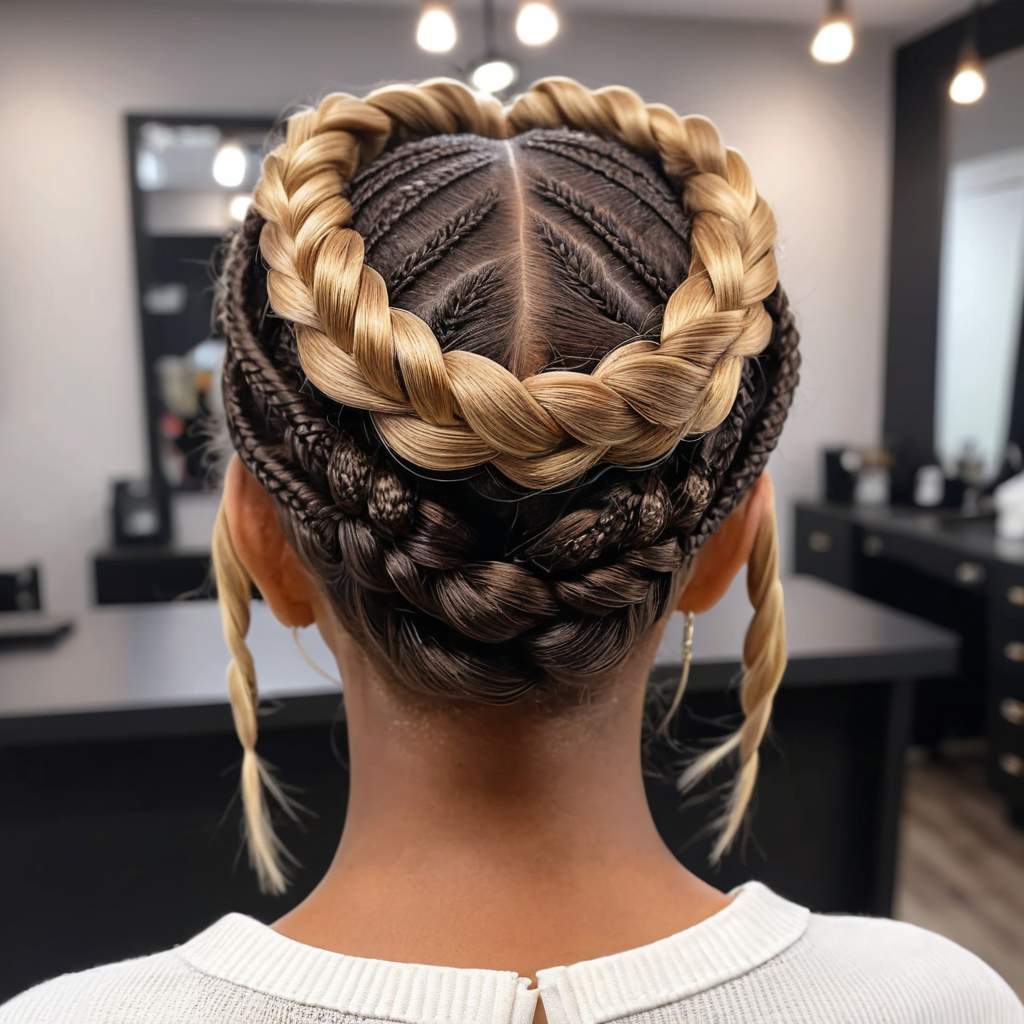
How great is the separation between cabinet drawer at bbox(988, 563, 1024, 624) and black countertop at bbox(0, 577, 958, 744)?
1232 mm

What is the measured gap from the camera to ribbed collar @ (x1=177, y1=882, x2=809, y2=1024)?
1.81 ft

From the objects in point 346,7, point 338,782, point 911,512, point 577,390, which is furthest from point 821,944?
point 346,7

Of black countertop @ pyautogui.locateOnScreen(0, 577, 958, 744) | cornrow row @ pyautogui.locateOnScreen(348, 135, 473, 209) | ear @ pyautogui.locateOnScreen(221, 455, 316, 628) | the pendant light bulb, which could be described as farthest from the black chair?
the pendant light bulb

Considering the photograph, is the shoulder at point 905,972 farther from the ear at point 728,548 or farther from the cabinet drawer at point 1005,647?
the cabinet drawer at point 1005,647

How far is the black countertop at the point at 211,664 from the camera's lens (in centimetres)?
135

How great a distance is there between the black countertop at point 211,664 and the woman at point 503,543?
2.22 ft

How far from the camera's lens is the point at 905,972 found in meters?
0.63

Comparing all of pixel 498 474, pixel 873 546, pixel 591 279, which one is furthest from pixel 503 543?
pixel 873 546

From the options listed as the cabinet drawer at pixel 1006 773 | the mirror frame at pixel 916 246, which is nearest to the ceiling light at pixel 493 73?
the mirror frame at pixel 916 246

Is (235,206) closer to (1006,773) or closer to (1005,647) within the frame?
(1005,647)

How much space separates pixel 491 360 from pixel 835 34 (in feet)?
9.23

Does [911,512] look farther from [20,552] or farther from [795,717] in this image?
[20,552]

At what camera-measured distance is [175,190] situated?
12.3 feet

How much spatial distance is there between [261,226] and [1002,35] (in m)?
3.92
